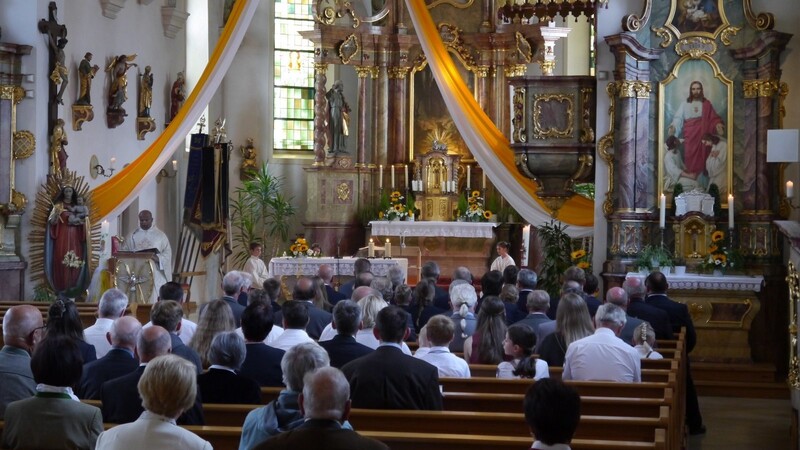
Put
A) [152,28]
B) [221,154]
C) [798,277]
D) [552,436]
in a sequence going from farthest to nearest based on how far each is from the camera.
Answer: [152,28] < [221,154] < [798,277] < [552,436]

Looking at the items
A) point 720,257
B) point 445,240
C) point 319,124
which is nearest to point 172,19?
point 319,124

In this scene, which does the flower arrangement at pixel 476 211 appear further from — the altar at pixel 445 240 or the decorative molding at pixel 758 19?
the decorative molding at pixel 758 19

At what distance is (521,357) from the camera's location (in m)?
7.15

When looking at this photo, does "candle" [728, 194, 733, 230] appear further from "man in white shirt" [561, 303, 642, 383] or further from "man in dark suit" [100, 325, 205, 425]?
"man in dark suit" [100, 325, 205, 425]

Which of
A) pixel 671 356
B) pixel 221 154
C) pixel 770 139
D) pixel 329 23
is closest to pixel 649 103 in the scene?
pixel 770 139

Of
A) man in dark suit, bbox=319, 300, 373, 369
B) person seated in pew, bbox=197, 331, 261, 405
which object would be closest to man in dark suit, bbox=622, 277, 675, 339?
man in dark suit, bbox=319, 300, 373, 369

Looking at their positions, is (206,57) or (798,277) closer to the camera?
(798,277)

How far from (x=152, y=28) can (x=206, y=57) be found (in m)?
1.87

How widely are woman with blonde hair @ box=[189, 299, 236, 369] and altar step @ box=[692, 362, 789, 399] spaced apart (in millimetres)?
6563

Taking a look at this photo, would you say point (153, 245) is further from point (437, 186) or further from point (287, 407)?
point (287, 407)

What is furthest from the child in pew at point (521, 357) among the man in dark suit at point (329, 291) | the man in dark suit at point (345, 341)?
the man in dark suit at point (329, 291)

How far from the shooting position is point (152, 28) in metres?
20.6

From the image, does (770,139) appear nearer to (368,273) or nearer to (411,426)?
(368,273)

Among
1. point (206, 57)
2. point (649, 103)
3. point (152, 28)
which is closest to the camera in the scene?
point (649, 103)
